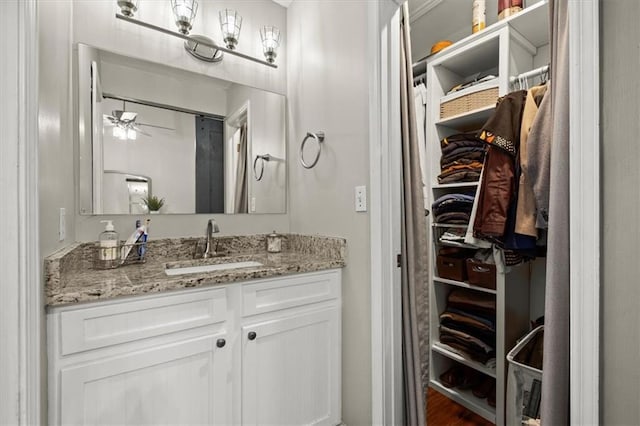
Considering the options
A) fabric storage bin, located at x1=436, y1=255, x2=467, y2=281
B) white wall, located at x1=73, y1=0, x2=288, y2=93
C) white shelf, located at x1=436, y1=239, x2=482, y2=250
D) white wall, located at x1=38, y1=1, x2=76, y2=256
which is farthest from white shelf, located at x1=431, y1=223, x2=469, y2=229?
white wall, located at x1=38, y1=1, x2=76, y2=256

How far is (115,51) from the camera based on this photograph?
1523mm

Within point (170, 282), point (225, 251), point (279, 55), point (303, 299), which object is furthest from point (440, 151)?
point (170, 282)

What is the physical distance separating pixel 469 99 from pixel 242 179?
143cm

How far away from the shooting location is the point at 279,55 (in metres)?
2.03

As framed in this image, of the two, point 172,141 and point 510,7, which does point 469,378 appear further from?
point 172,141

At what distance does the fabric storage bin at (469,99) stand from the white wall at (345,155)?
0.81m

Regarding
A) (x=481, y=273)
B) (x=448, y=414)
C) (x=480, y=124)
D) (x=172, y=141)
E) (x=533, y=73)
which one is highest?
(x=533, y=73)

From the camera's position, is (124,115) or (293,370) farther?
(124,115)

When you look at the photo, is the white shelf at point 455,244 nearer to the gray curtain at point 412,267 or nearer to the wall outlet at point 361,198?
the gray curtain at point 412,267

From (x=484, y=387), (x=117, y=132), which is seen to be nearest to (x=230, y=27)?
(x=117, y=132)

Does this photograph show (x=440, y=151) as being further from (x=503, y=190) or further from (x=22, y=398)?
(x=22, y=398)

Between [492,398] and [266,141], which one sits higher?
[266,141]

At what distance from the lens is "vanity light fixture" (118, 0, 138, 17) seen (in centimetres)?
149

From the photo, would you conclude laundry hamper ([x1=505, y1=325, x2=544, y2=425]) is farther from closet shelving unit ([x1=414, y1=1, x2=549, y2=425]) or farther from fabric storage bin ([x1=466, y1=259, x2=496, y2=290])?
fabric storage bin ([x1=466, y1=259, x2=496, y2=290])
